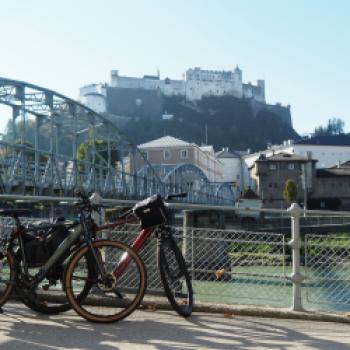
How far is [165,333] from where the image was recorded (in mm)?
4109

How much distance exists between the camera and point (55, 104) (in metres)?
36.4

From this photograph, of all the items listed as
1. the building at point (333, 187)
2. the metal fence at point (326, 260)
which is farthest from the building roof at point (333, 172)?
the metal fence at point (326, 260)

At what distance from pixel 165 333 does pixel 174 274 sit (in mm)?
680

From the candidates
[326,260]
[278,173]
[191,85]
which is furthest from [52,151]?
[191,85]

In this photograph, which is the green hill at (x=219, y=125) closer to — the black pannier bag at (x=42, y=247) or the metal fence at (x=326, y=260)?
the metal fence at (x=326, y=260)

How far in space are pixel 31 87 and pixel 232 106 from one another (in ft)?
334

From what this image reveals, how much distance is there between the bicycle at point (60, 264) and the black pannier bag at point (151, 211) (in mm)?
272

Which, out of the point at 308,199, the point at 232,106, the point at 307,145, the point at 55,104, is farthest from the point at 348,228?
the point at 232,106

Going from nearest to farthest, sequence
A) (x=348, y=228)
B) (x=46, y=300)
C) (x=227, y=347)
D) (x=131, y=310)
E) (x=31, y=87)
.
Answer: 1. (x=227, y=347)
2. (x=131, y=310)
3. (x=46, y=300)
4. (x=31, y=87)
5. (x=348, y=228)

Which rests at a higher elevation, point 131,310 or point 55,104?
point 55,104

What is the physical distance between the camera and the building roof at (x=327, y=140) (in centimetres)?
10021

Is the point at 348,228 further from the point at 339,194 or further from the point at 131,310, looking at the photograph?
the point at 339,194

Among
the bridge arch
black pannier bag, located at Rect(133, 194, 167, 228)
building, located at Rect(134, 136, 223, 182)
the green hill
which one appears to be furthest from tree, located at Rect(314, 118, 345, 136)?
black pannier bag, located at Rect(133, 194, 167, 228)

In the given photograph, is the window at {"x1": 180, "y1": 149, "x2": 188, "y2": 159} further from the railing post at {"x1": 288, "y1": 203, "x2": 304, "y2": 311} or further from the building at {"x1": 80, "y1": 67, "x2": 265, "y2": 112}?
the railing post at {"x1": 288, "y1": 203, "x2": 304, "y2": 311}
